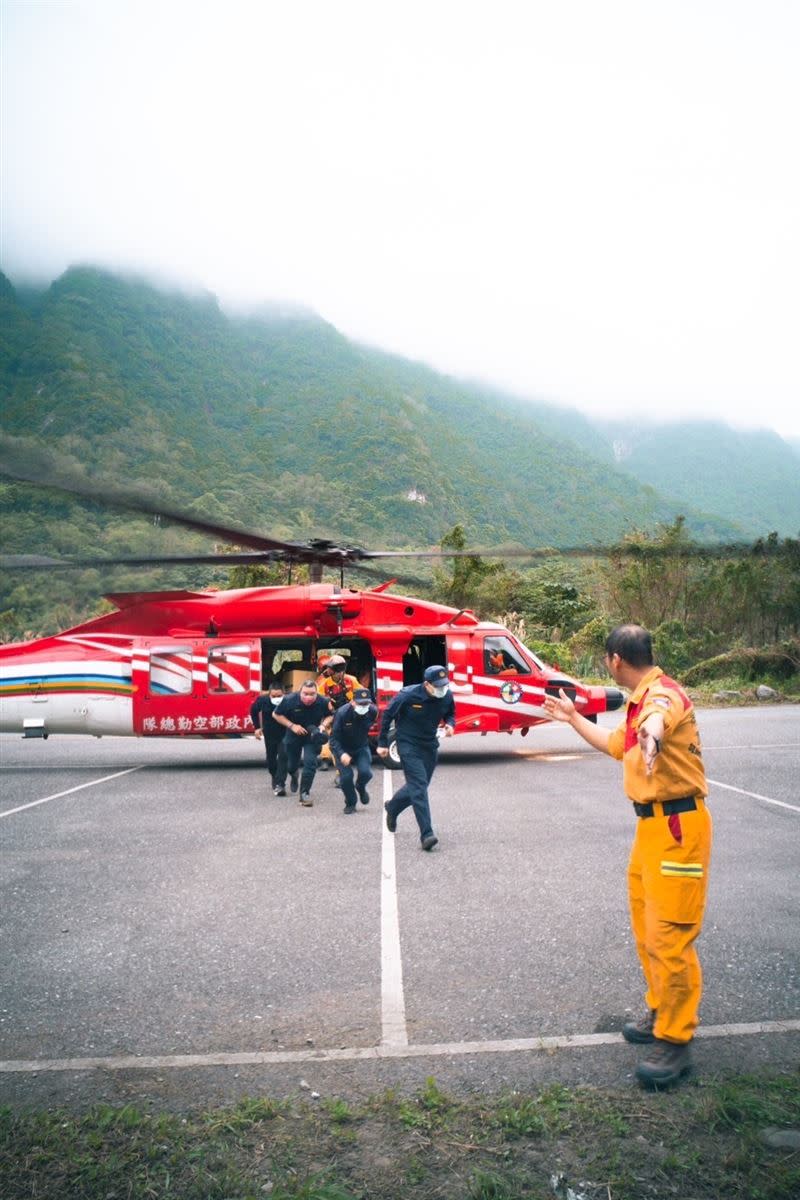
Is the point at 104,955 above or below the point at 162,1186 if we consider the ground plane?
below

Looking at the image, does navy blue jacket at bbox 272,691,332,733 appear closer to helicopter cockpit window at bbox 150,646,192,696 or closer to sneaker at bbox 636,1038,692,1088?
helicopter cockpit window at bbox 150,646,192,696

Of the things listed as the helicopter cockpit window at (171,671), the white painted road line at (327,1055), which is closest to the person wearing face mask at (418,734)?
the white painted road line at (327,1055)

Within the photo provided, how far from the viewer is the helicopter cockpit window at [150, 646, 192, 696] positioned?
12898 millimetres

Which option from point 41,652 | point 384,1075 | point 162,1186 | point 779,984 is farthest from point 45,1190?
point 41,652

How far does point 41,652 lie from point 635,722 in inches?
445

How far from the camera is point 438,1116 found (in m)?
3.09

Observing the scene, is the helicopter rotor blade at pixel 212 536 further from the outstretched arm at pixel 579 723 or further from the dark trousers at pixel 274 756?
the outstretched arm at pixel 579 723

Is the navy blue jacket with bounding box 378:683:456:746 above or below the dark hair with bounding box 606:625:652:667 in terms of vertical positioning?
below

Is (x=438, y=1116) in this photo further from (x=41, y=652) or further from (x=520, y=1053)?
(x=41, y=652)

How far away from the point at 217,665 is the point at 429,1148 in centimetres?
1049

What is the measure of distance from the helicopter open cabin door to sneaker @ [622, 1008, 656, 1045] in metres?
9.75

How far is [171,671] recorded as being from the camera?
1294cm

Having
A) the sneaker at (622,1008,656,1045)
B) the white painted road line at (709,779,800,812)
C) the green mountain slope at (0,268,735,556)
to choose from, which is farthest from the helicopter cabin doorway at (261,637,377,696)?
the green mountain slope at (0,268,735,556)

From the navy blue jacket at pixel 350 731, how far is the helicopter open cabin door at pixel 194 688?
12.4 feet
